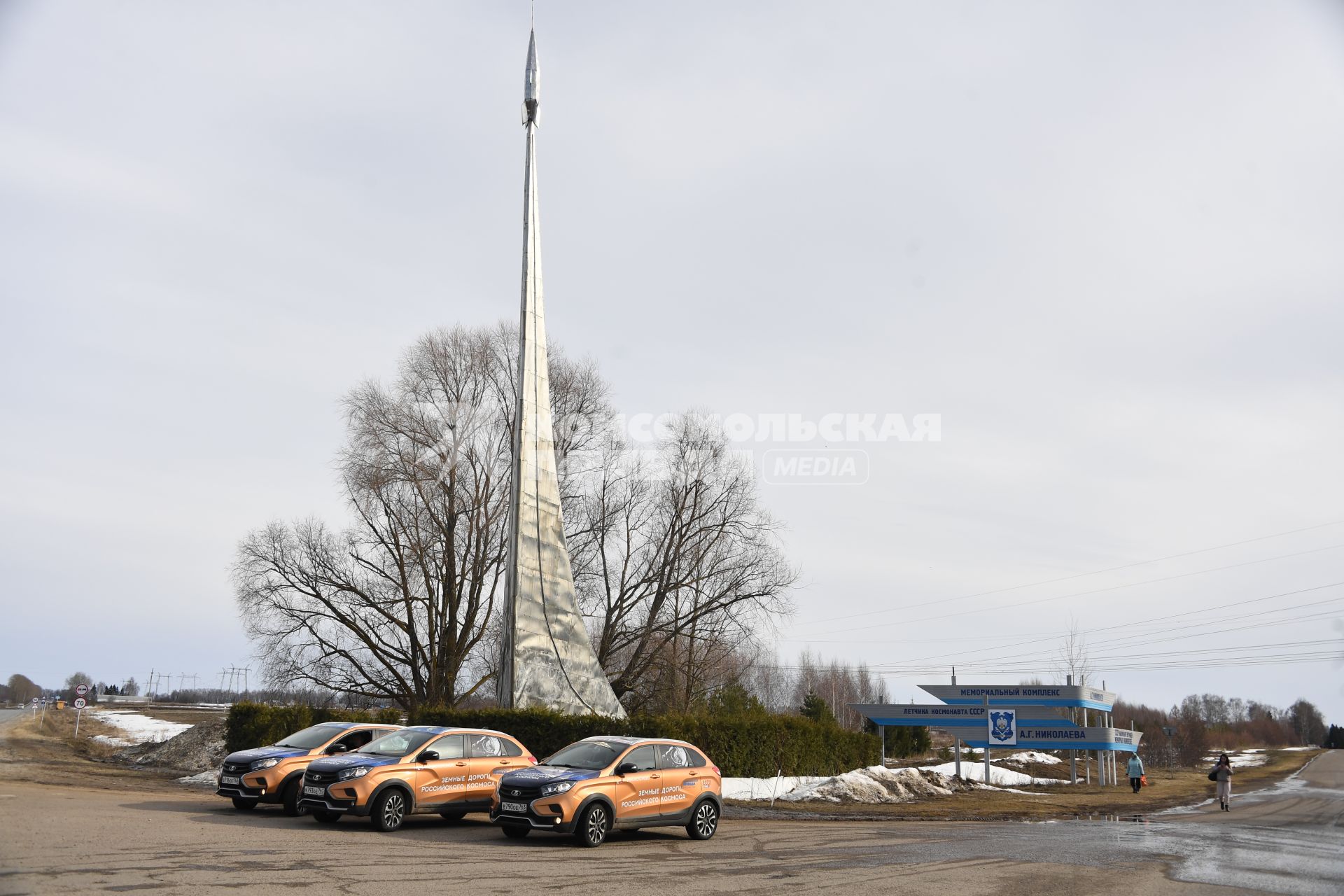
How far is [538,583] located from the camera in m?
29.1

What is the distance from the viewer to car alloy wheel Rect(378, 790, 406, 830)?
15.1 m

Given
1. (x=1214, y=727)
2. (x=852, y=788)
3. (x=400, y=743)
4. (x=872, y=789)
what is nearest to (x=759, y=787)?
(x=852, y=788)

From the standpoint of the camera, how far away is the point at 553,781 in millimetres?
14438

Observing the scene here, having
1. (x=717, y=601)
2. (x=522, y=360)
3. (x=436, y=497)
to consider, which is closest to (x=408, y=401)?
(x=436, y=497)

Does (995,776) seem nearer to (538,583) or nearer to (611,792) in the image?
(538,583)

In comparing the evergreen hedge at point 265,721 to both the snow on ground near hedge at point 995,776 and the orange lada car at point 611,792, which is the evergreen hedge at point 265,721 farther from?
the snow on ground near hedge at point 995,776

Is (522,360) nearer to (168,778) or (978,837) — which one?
(168,778)

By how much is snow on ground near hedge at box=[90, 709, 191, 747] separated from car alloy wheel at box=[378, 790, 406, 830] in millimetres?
28313

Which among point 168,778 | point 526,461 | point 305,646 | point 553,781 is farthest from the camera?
point 305,646

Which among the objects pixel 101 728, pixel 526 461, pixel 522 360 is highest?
pixel 522 360

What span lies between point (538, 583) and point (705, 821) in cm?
1395

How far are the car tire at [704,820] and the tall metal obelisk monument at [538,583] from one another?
12.3m

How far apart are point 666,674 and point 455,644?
8670mm

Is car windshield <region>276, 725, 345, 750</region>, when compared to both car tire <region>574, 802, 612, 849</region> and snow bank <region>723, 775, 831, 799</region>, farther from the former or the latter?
snow bank <region>723, 775, 831, 799</region>
